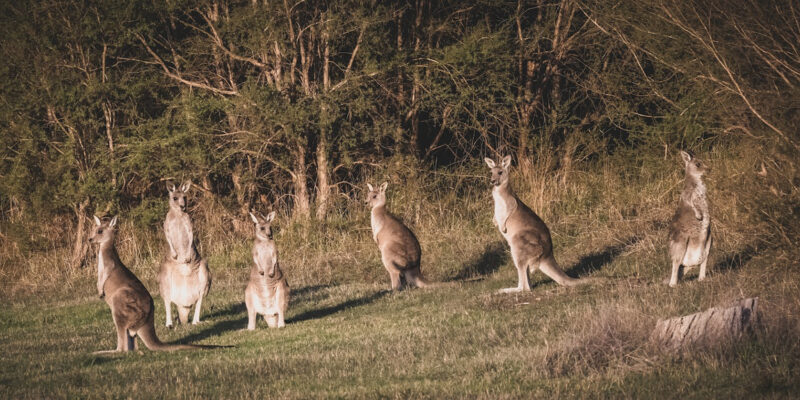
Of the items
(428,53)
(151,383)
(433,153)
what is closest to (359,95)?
(428,53)

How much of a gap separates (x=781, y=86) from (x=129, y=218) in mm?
12756

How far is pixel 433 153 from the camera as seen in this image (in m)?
22.5

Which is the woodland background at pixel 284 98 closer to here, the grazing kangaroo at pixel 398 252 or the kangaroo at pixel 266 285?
the grazing kangaroo at pixel 398 252

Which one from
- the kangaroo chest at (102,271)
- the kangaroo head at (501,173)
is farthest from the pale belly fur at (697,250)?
the kangaroo chest at (102,271)

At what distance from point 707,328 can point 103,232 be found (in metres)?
6.60

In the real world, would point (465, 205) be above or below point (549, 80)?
below

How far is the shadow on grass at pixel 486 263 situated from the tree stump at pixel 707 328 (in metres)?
6.81

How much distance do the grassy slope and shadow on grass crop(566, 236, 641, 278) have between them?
0.06 meters

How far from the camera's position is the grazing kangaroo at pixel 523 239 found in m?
12.3

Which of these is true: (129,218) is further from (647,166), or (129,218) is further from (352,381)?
(352,381)

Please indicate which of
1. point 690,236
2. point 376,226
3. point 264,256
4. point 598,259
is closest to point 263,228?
point 264,256

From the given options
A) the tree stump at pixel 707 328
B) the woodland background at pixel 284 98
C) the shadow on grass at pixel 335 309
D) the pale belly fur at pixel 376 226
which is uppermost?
the woodland background at pixel 284 98

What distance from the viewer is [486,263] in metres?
15.5

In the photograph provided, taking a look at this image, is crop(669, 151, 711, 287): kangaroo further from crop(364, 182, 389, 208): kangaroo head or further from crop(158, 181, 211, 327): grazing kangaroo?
crop(158, 181, 211, 327): grazing kangaroo
